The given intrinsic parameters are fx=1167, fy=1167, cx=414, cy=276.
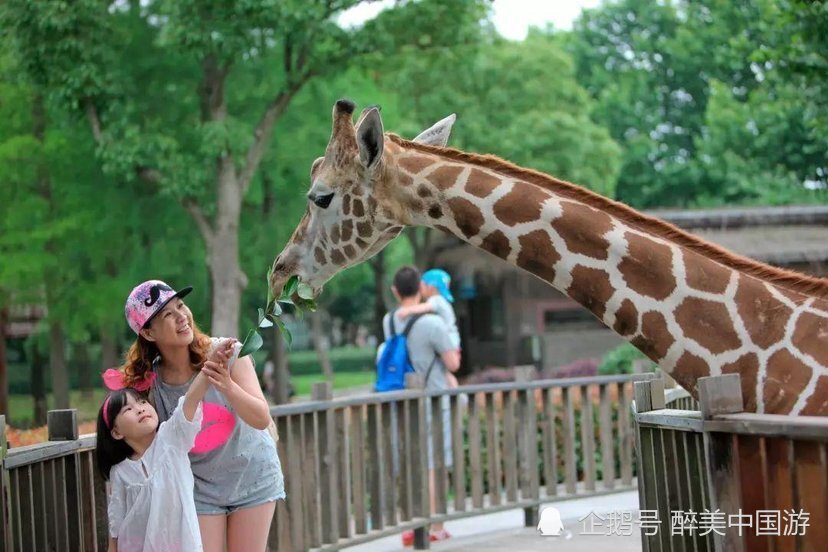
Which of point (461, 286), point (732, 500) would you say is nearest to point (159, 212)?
point (461, 286)

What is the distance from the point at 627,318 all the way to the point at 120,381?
2209 millimetres

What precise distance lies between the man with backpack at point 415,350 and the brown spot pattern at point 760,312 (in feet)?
15.5

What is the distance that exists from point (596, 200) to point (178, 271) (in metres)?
18.7

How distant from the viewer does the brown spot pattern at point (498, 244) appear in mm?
5040

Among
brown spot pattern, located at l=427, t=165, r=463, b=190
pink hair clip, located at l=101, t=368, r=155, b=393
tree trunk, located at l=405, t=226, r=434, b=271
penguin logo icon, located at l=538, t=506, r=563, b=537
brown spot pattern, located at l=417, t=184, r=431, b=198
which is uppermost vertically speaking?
tree trunk, located at l=405, t=226, r=434, b=271

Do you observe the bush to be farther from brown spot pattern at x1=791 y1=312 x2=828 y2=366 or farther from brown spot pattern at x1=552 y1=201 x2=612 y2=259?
brown spot pattern at x1=791 y1=312 x2=828 y2=366

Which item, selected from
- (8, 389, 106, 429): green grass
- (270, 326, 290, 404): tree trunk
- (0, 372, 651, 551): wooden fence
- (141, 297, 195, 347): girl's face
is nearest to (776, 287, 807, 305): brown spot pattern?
(0, 372, 651, 551): wooden fence

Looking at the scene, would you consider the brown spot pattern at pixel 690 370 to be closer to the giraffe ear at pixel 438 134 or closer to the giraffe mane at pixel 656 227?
the giraffe mane at pixel 656 227

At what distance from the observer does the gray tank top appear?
5.12 m

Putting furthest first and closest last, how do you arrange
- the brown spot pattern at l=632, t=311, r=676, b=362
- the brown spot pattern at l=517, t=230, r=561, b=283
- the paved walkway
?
the paved walkway, the brown spot pattern at l=517, t=230, r=561, b=283, the brown spot pattern at l=632, t=311, r=676, b=362

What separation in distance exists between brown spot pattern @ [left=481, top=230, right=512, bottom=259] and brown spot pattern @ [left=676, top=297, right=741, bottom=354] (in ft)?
2.63

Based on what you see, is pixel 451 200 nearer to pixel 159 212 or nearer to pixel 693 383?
pixel 693 383

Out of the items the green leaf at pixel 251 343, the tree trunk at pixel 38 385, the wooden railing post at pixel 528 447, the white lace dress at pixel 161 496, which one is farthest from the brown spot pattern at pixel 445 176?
the tree trunk at pixel 38 385

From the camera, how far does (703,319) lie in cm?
462
